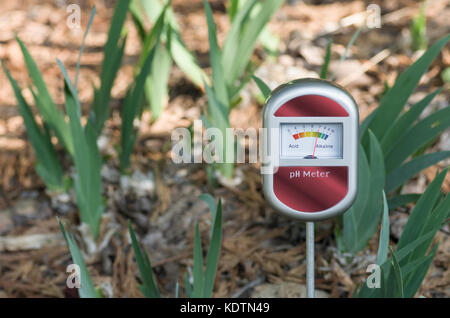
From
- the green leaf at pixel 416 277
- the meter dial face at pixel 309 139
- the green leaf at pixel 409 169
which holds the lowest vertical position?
the green leaf at pixel 416 277

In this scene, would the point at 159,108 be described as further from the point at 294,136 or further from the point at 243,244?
the point at 294,136

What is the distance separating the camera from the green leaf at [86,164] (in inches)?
37.7

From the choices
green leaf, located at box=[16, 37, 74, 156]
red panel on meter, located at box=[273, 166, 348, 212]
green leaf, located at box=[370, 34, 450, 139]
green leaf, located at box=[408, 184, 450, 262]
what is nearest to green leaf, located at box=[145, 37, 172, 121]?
green leaf, located at box=[16, 37, 74, 156]

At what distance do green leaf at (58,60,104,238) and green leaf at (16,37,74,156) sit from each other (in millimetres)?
141

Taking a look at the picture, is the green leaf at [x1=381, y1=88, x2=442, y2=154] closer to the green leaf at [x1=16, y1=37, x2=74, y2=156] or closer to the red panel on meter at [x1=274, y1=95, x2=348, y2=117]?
the red panel on meter at [x1=274, y1=95, x2=348, y2=117]

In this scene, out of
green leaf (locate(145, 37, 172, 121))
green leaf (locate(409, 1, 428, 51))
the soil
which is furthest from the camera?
green leaf (locate(409, 1, 428, 51))

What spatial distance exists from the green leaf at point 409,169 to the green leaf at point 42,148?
84 centimetres

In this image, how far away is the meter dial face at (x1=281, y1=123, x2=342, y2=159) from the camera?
694mm

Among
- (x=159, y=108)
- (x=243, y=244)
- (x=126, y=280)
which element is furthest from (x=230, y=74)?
(x=126, y=280)

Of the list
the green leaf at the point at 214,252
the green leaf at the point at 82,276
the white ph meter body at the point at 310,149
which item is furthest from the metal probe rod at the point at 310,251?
the green leaf at the point at 82,276

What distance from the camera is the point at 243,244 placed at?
113cm

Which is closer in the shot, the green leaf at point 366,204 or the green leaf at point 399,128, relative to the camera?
the green leaf at point 366,204

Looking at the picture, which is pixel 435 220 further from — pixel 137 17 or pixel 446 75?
pixel 137 17

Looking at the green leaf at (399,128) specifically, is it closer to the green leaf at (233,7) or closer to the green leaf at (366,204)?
the green leaf at (366,204)
